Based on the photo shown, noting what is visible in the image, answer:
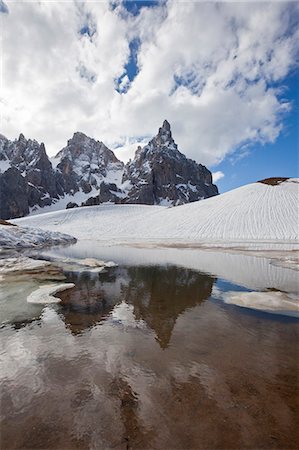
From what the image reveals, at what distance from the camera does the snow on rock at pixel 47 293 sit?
400 inches

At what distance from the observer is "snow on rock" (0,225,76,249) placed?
1294 inches

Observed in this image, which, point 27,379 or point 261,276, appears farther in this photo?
point 261,276

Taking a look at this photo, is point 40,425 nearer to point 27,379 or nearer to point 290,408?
point 27,379

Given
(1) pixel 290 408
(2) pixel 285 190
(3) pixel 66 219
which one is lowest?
(1) pixel 290 408

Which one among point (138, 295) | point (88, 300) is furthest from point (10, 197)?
point (138, 295)

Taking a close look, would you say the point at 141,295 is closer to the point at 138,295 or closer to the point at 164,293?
the point at 138,295

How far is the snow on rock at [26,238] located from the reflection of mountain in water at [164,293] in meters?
22.5

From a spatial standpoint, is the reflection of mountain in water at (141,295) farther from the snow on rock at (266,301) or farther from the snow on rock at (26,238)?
the snow on rock at (26,238)

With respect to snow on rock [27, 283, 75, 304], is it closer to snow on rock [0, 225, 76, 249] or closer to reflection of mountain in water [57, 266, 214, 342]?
reflection of mountain in water [57, 266, 214, 342]

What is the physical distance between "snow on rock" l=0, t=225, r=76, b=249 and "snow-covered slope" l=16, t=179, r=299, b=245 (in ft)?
27.3

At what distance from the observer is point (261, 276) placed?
14656mm

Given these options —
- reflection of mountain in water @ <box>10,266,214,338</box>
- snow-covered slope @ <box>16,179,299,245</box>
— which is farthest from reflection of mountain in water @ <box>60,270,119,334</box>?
snow-covered slope @ <box>16,179,299,245</box>

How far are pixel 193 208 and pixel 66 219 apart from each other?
3690 centimetres

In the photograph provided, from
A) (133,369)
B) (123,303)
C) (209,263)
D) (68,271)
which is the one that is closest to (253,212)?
(209,263)
